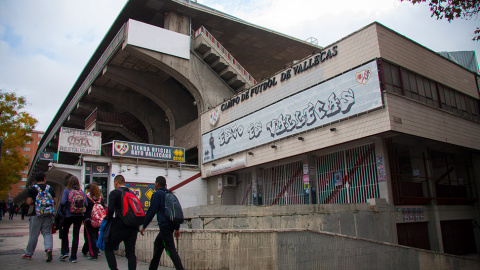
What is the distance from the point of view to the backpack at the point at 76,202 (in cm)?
758

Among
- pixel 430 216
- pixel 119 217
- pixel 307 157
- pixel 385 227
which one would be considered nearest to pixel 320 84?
pixel 307 157

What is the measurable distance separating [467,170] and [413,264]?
1030 cm

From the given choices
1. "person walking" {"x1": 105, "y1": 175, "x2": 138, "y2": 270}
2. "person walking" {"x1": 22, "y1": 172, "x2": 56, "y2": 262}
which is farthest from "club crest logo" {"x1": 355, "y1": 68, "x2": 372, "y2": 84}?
"person walking" {"x1": 22, "y1": 172, "x2": 56, "y2": 262}

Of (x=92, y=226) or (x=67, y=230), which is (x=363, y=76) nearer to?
(x=92, y=226)

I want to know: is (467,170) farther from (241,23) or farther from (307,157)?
(241,23)

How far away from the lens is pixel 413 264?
10742 millimetres

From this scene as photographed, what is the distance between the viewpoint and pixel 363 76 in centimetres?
1398

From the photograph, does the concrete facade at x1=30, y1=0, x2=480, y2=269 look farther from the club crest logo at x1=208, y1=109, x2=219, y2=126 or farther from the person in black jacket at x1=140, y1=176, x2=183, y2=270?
the person in black jacket at x1=140, y1=176, x2=183, y2=270

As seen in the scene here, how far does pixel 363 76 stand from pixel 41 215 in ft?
39.1

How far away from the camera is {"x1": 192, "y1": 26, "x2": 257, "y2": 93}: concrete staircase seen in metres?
24.2

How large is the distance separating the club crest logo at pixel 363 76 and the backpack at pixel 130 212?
A: 35.9ft

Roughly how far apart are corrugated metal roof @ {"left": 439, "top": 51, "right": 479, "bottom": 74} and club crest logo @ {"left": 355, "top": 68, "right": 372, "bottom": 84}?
50.5ft

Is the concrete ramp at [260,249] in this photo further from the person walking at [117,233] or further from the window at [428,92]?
the window at [428,92]

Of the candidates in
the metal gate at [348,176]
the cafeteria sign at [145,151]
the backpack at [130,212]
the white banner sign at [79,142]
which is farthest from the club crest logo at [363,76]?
the white banner sign at [79,142]
